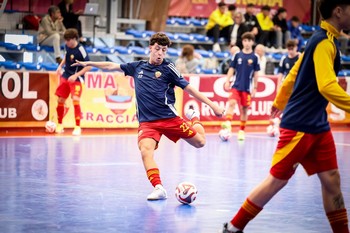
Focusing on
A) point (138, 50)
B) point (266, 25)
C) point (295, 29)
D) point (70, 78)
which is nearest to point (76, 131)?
point (70, 78)

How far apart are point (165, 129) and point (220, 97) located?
1221cm

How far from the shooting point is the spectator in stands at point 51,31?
22672mm

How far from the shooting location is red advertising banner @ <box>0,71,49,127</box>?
19578mm

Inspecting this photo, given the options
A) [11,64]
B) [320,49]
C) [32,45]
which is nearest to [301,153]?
[320,49]

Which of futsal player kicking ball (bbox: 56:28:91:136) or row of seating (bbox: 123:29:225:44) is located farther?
row of seating (bbox: 123:29:225:44)

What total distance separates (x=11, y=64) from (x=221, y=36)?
9461mm

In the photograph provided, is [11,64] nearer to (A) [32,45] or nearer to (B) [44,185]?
(A) [32,45]

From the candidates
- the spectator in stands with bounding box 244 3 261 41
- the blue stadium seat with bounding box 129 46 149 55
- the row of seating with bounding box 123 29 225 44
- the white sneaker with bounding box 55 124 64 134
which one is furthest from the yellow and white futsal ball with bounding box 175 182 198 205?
the spectator in stands with bounding box 244 3 261 41

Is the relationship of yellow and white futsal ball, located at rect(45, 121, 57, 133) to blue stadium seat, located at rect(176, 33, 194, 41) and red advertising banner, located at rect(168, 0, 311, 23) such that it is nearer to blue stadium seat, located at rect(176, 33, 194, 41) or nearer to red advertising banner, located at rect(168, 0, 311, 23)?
blue stadium seat, located at rect(176, 33, 194, 41)

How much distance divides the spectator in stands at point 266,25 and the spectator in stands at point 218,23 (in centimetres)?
135

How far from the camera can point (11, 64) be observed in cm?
2100

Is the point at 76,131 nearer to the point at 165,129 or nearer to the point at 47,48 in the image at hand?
the point at 47,48

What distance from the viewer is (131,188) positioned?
1131 cm

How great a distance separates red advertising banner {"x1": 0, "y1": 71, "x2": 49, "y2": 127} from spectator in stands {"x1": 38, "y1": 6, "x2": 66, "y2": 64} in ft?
8.70
